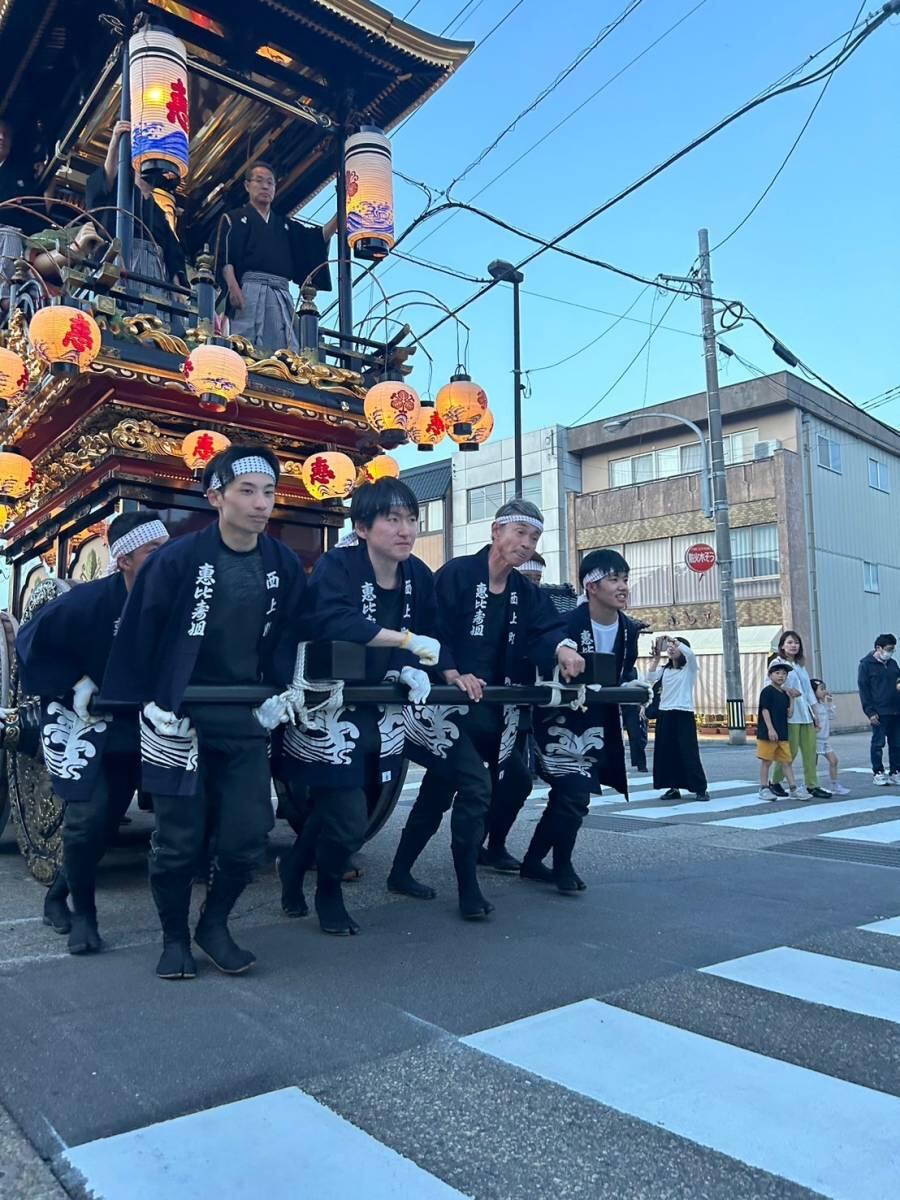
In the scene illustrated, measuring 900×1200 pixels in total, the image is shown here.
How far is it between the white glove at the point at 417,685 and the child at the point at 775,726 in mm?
5701

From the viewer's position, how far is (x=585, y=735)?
4273 mm

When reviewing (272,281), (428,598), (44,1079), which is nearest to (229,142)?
(272,281)

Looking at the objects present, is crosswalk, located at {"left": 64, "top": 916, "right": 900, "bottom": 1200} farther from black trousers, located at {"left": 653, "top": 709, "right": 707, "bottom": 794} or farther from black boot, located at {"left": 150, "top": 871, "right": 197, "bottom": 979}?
black trousers, located at {"left": 653, "top": 709, "right": 707, "bottom": 794}

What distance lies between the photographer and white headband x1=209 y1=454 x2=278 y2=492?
3238 mm

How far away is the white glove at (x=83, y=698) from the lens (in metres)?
3.54

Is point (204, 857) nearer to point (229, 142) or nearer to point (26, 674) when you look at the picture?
point (26, 674)

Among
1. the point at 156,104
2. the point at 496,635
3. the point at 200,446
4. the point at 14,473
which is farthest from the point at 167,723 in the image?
the point at 156,104

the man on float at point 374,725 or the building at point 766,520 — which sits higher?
the building at point 766,520

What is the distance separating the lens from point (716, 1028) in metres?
2.64

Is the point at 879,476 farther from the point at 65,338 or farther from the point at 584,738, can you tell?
the point at 65,338

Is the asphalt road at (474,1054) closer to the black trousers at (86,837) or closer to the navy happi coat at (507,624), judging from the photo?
the black trousers at (86,837)

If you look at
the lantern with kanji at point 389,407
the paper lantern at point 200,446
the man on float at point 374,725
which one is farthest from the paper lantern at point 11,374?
the man on float at point 374,725

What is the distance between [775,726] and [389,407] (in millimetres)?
4894

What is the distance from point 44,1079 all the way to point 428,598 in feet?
7.59
